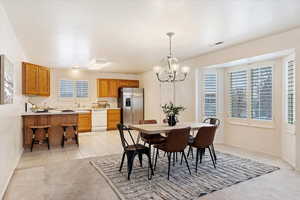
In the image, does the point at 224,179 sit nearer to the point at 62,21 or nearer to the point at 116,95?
the point at 62,21

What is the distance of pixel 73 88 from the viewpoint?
798cm

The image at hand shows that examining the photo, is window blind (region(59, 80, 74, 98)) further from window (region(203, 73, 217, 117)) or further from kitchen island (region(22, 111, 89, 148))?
window (region(203, 73, 217, 117))

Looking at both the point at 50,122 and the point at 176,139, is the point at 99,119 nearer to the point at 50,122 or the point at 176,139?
the point at 50,122

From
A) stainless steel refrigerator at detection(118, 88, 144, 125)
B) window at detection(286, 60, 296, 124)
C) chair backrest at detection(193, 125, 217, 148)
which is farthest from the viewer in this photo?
stainless steel refrigerator at detection(118, 88, 144, 125)

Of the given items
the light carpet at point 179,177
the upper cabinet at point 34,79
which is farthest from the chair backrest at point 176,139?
the upper cabinet at point 34,79

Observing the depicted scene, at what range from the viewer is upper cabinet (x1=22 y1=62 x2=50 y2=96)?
4.73m

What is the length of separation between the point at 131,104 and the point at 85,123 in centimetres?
199

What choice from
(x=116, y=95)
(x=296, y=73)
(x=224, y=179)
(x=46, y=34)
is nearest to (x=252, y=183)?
(x=224, y=179)

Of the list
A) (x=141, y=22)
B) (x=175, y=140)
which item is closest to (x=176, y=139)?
(x=175, y=140)

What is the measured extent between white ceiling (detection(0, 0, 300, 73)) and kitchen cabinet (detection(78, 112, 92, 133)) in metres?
3.45

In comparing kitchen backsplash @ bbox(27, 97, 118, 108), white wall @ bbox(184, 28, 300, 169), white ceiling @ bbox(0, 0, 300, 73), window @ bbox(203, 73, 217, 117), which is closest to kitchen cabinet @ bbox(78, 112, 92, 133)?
kitchen backsplash @ bbox(27, 97, 118, 108)

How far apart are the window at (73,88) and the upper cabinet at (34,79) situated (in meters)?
1.96

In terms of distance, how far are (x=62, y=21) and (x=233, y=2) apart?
2.50m

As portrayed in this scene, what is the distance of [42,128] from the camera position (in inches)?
195
